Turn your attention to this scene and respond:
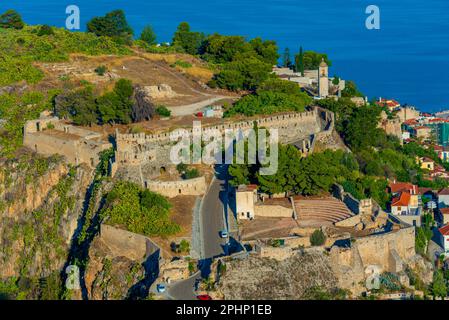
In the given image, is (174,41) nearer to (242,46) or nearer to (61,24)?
(242,46)

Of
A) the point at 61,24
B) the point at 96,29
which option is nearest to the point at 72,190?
the point at 96,29

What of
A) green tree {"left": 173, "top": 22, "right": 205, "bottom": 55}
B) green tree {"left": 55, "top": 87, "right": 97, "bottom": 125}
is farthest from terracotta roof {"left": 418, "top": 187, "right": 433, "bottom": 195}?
green tree {"left": 173, "top": 22, "right": 205, "bottom": 55}

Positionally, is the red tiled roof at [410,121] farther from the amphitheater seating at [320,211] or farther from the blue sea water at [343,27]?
the amphitheater seating at [320,211]

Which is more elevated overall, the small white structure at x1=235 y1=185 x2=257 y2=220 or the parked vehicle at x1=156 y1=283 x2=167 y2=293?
the small white structure at x1=235 y1=185 x2=257 y2=220

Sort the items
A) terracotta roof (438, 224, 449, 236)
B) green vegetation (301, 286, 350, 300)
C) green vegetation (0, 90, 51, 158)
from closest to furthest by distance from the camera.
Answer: green vegetation (301, 286, 350, 300), terracotta roof (438, 224, 449, 236), green vegetation (0, 90, 51, 158)

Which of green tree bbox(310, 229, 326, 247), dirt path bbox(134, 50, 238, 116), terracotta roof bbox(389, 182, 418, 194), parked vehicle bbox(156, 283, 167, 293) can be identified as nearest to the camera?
parked vehicle bbox(156, 283, 167, 293)

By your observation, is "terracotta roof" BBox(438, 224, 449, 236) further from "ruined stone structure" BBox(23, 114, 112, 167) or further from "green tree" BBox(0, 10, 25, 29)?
"green tree" BBox(0, 10, 25, 29)
